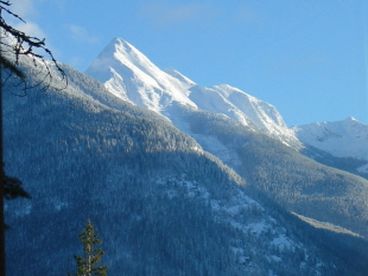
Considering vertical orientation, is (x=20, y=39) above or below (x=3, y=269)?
above

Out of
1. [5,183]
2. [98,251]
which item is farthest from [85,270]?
[5,183]

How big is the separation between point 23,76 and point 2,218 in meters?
2.89

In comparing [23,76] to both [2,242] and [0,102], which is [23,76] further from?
[2,242]

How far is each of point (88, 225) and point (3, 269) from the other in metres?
44.5

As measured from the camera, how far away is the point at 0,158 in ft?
58.5

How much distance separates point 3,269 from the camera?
16.6m

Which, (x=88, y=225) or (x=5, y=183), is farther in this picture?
(x=88, y=225)

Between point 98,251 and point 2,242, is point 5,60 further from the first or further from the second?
point 98,251

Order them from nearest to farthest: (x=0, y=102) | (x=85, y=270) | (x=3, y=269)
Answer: (x=3, y=269) < (x=0, y=102) < (x=85, y=270)

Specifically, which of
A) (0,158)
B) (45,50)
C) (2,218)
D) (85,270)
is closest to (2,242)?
(2,218)

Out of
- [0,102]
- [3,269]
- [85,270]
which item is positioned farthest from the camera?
[85,270]

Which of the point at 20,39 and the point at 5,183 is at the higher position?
the point at 20,39

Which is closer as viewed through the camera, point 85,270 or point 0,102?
point 0,102

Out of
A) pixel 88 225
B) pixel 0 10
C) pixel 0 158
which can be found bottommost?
pixel 0 158
